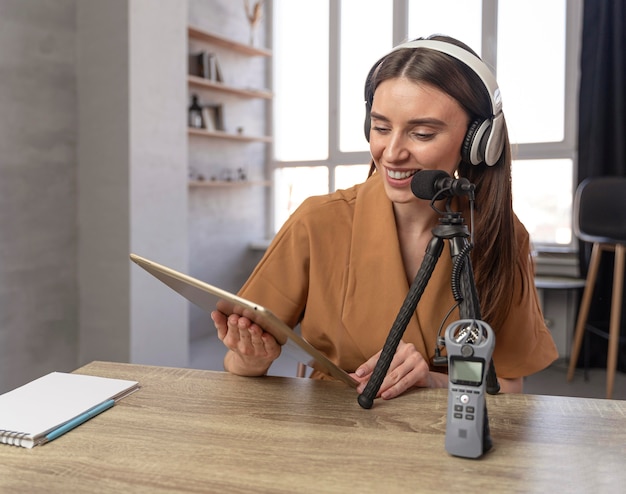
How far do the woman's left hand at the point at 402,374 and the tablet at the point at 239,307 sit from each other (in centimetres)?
5

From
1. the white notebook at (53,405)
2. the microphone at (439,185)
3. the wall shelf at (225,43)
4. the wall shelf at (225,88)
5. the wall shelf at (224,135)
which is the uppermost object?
the wall shelf at (225,43)

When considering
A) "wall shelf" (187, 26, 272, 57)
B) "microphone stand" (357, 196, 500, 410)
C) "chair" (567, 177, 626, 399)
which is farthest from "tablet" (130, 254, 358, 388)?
"wall shelf" (187, 26, 272, 57)

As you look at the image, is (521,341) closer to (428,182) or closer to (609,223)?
(428,182)

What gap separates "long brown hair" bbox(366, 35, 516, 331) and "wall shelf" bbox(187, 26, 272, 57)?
341 cm

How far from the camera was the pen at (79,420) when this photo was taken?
2.88 ft

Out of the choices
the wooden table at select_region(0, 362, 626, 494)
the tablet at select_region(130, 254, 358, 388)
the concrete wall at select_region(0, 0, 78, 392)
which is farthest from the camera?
the concrete wall at select_region(0, 0, 78, 392)

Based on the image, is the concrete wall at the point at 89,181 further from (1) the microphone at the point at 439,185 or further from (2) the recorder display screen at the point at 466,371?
(2) the recorder display screen at the point at 466,371

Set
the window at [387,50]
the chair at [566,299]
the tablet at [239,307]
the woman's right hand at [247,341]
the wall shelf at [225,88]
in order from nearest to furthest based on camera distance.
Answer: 1. the tablet at [239,307]
2. the woman's right hand at [247,341]
3. the chair at [566,299]
4. the wall shelf at [225,88]
5. the window at [387,50]

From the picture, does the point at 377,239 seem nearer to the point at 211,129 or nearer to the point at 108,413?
the point at 108,413

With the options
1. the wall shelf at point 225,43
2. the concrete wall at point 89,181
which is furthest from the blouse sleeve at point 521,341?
the wall shelf at point 225,43

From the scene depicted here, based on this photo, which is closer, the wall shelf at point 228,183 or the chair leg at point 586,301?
the chair leg at point 586,301

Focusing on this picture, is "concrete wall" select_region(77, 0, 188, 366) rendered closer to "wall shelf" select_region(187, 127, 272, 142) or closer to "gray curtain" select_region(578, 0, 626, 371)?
"wall shelf" select_region(187, 127, 272, 142)

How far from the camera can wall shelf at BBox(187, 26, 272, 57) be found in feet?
14.5

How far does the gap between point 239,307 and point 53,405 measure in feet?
1.08
